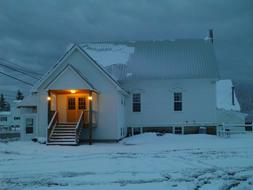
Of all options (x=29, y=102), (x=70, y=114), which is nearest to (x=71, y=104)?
(x=70, y=114)

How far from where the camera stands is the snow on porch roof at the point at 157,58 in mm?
33312

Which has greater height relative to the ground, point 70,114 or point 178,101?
point 178,101

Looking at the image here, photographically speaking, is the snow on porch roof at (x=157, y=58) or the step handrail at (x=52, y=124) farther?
the snow on porch roof at (x=157, y=58)

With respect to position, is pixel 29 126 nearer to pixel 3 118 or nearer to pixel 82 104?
pixel 82 104

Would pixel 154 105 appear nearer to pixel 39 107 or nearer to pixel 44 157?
pixel 39 107

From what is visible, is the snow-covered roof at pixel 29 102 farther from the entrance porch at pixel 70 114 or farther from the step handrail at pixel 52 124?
the step handrail at pixel 52 124

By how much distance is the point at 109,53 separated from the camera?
36.2 meters

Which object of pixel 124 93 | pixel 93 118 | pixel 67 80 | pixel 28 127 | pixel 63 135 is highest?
pixel 67 80

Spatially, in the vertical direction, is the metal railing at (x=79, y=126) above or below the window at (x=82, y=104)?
below

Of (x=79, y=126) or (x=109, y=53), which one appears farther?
(x=109, y=53)

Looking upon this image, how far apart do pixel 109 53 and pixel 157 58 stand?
4.52m

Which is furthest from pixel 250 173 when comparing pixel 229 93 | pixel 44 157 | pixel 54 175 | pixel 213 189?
pixel 229 93

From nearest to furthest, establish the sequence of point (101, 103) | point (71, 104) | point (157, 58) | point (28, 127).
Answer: point (101, 103), point (71, 104), point (28, 127), point (157, 58)

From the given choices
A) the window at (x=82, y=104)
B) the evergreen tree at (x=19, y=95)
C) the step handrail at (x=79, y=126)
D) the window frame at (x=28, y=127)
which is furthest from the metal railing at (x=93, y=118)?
the evergreen tree at (x=19, y=95)
